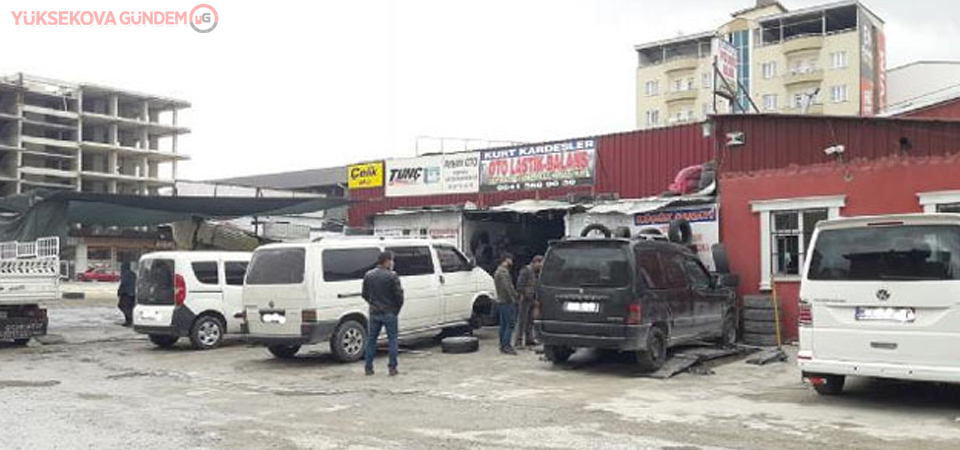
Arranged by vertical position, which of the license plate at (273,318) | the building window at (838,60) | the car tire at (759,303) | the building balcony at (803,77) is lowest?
the license plate at (273,318)

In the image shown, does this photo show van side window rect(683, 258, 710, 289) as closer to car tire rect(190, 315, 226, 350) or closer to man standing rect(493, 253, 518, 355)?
man standing rect(493, 253, 518, 355)

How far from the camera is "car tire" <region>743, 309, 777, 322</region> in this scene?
575 inches

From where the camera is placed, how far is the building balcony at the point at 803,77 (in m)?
73.2

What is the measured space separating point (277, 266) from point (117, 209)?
8.08m

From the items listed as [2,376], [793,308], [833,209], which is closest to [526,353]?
[793,308]

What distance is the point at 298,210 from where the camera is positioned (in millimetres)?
21828

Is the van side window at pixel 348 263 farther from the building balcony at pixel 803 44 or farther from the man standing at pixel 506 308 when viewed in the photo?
the building balcony at pixel 803 44

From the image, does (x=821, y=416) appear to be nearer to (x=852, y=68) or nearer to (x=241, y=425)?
(x=241, y=425)

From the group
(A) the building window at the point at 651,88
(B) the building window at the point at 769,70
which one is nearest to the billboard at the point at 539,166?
(B) the building window at the point at 769,70

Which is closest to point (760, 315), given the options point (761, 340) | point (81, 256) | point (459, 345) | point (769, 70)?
point (761, 340)

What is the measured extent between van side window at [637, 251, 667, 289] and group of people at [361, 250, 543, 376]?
59.6 inches

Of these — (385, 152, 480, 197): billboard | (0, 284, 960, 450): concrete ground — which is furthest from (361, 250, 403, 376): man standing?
(385, 152, 480, 197): billboard

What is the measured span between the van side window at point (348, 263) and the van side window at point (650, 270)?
4.37 metres

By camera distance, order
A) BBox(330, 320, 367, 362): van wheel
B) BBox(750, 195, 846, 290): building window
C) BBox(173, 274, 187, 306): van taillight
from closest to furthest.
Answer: BBox(330, 320, 367, 362): van wheel, BBox(750, 195, 846, 290): building window, BBox(173, 274, 187, 306): van taillight
